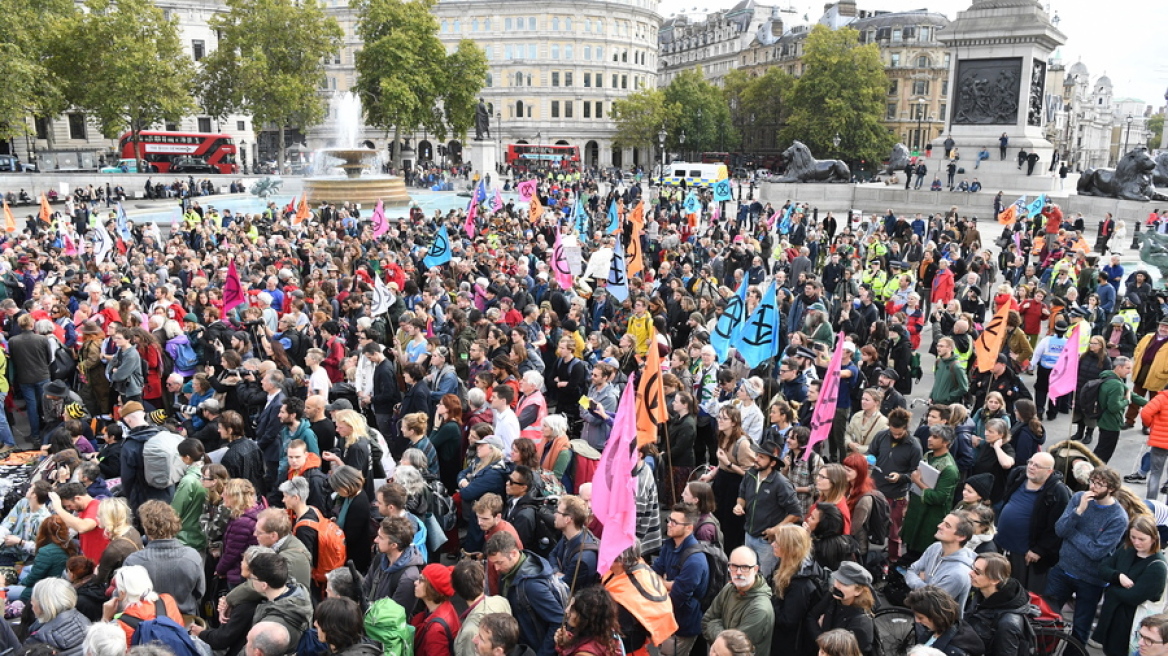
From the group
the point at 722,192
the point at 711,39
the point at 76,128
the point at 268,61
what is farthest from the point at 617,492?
the point at 711,39

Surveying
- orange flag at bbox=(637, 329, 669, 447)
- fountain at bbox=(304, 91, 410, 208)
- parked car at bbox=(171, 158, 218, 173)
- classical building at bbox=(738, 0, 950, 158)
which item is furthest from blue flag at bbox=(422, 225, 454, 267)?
classical building at bbox=(738, 0, 950, 158)

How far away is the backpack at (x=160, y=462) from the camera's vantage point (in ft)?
22.0

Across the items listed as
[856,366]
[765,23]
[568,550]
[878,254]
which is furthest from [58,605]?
[765,23]

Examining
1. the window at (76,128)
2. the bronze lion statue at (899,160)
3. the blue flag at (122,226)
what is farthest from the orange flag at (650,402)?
the window at (76,128)

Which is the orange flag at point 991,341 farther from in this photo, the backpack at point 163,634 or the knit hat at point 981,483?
the backpack at point 163,634

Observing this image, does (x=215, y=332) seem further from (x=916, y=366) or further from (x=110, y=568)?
(x=916, y=366)

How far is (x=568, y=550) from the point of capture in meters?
5.52

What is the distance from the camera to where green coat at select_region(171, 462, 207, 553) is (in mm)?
6230

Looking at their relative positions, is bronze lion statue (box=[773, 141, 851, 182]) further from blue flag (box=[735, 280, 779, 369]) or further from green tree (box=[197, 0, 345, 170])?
blue flag (box=[735, 280, 779, 369])

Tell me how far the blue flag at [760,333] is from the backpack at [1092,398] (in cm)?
334

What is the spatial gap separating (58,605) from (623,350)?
21.4 feet

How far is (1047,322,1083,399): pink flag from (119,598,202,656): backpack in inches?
302

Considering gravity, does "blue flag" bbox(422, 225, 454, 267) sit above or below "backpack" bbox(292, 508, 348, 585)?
above

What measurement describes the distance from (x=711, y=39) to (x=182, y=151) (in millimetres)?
78484
